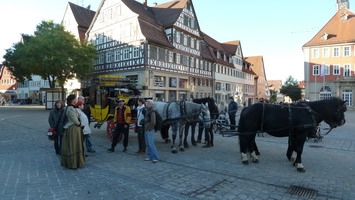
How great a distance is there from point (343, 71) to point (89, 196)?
49594 millimetres

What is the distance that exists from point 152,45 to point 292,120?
2381 cm

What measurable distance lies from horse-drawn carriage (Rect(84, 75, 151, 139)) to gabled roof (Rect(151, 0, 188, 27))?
21.5 metres

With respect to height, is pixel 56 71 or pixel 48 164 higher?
pixel 56 71

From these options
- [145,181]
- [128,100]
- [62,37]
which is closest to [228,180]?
[145,181]

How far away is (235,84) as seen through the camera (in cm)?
4981

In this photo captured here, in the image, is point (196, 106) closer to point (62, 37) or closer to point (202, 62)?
point (62, 37)

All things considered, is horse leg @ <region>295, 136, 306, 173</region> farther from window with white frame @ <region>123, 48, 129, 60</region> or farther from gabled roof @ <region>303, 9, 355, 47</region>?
gabled roof @ <region>303, 9, 355, 47</region>

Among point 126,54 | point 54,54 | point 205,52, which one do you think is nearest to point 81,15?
point 126,54

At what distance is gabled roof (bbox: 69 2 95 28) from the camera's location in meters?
37.8

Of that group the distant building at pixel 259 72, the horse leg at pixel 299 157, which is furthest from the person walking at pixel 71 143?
the distant building at pixel 259 72

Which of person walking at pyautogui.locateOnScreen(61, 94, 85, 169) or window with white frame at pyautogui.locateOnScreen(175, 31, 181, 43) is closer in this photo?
person walking at pyautogui.locateOnScreen(61, 94, 85, 169)

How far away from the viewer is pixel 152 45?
2816 cm

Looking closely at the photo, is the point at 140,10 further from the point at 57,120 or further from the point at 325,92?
the point at 325,92

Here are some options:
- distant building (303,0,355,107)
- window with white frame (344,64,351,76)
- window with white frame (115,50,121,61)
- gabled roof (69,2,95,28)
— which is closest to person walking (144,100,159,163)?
window with white frame (115,50,121,61)
